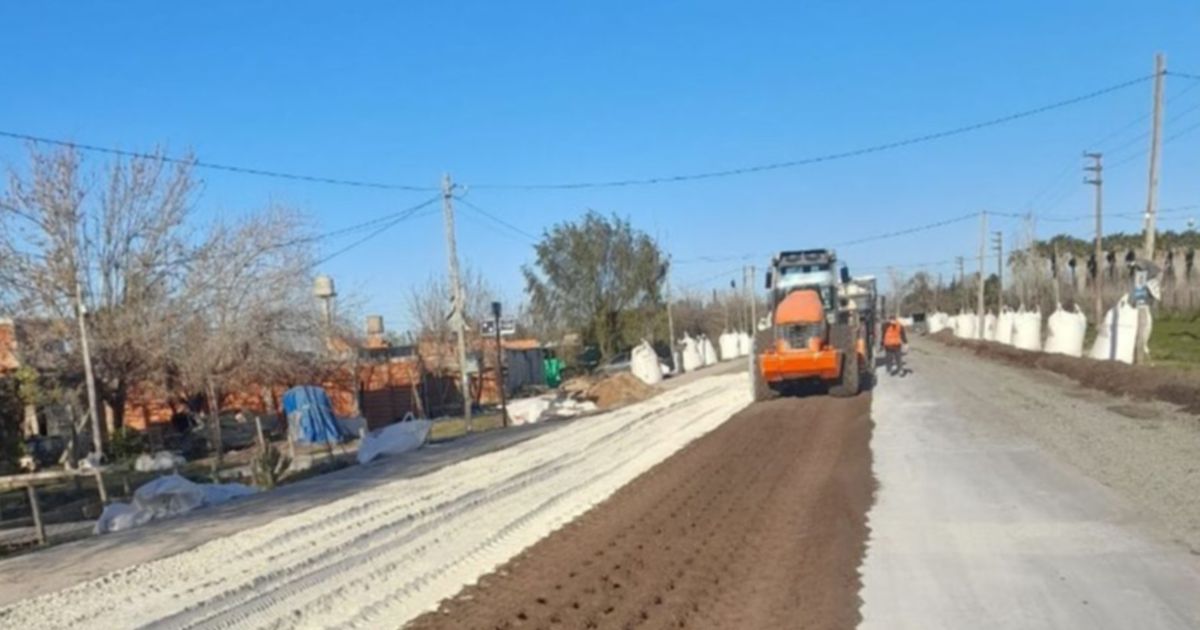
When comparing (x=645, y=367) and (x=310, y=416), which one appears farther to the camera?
(x=645, y=367)

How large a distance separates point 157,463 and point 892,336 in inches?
866

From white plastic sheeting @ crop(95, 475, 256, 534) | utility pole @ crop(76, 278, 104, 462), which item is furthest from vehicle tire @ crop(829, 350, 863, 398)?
utility pole @ crop(76, 278, 104, 462)

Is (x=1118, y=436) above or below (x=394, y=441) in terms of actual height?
above

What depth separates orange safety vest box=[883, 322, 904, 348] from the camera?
3238 cm

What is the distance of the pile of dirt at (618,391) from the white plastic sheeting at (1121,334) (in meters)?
13.6

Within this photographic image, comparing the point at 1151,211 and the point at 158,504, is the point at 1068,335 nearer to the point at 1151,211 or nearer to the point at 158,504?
the point at 1151,211

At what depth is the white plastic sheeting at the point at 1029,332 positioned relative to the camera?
137 ft

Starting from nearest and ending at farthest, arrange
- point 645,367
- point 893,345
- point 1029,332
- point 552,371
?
point 893,345, point 645,367, point 1029,332, point 552,371

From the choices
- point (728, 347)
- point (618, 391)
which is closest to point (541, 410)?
point (618, 391)

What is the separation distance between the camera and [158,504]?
1459 cm

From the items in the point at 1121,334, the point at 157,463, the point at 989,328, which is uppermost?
the point at 1121,334

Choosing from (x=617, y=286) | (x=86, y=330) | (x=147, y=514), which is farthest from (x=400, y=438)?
(x=617, y=286)

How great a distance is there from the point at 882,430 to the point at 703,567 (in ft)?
33.2

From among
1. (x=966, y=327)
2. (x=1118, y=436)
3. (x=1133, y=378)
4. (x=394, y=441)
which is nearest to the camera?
(x=1118, y=436)
